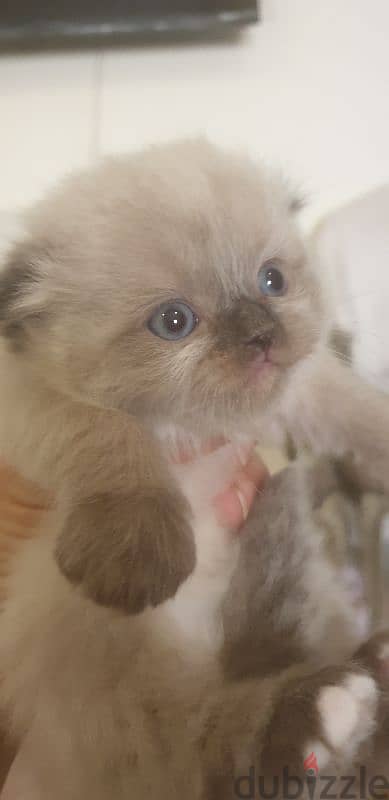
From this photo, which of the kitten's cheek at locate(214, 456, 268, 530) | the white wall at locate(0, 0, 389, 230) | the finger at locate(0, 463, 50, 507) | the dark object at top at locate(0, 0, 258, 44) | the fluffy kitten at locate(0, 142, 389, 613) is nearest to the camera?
the fluffy kitten at locate(0, 142, 389, 613)

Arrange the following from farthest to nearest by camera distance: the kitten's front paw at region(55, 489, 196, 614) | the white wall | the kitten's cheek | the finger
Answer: the white wall
the kitten's cheek
the finger
the kitten's front paw at region(55, 489, 196, 614)

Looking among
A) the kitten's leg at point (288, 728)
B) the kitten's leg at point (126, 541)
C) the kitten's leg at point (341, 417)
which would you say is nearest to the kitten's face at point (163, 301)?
the kitten's leg at point (126, 541)

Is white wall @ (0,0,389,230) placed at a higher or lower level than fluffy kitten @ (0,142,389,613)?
higher

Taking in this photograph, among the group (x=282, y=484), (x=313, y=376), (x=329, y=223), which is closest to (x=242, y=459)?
(x=282, y=484)

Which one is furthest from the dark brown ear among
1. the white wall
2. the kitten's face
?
the white wall

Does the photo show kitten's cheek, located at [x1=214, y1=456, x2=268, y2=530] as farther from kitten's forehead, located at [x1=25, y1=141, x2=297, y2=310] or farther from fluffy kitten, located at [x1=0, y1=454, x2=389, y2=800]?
kitten's forehead, located at [x1=25, y1=141, x2=297, y2=310]

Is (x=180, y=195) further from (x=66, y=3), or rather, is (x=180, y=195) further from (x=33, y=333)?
(x=66, y=3)
